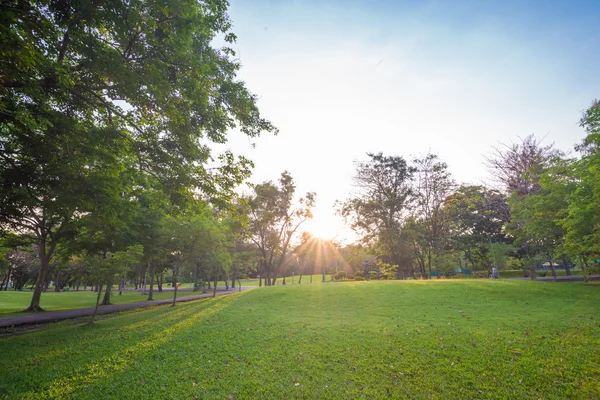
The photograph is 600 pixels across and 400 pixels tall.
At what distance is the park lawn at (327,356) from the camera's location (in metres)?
5.51

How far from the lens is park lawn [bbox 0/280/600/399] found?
18.1 ft

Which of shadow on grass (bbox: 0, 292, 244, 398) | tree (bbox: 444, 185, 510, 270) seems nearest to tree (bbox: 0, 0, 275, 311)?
shadow on grass (bbox: 0, 292, 244, 398)

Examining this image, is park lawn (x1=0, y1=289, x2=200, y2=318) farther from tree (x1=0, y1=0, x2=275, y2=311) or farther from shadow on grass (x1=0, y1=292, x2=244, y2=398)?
tree (x1=0, y1=0, x2=275, y2=311)

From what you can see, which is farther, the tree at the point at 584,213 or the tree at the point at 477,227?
the tree at the point at 477,227

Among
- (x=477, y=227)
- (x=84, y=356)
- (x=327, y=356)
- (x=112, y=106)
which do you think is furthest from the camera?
(x=477, y=227)

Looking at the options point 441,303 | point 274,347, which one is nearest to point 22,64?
point 274,347

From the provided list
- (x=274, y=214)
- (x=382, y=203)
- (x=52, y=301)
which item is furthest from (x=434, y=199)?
(x=52, y=301)

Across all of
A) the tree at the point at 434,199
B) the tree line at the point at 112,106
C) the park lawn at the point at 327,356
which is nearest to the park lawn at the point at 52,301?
the tree line at the point at 112,106

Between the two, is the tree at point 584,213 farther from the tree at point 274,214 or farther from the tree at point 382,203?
the tree at point 274,214

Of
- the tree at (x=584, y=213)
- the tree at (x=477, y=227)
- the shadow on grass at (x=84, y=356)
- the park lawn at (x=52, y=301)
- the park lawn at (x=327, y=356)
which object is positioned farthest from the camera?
the tree at (x=477, y=227)

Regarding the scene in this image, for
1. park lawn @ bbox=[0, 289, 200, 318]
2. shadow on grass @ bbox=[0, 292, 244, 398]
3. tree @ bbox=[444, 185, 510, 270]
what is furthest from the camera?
tree @ bbox=[444, 185, 510, 270]

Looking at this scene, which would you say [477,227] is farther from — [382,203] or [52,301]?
[52,301]

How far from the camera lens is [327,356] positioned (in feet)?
23.6

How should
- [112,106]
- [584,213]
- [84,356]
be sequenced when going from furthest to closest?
[584,213] < [112,106] < [84,356]
